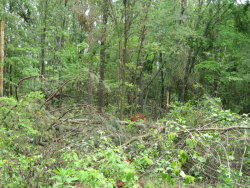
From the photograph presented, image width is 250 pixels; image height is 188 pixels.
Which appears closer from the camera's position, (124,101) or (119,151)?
(119,151)

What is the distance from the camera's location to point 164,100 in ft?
55.7

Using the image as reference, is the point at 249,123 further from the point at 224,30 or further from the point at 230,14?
the point at 230,14

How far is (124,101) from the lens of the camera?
10633 millimetres

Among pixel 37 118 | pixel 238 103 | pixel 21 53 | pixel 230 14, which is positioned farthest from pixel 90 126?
pixel 238 103

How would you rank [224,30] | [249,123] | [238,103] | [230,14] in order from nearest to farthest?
[249,123] < [224,30] < [230,14] < [238,103]

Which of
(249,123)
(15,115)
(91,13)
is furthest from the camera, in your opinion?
(91,13)

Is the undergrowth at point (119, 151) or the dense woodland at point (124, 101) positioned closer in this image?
the undergrowth at point (119, 151)

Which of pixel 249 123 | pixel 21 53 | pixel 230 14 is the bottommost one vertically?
pixel 249 123

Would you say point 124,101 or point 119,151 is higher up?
point 119,151

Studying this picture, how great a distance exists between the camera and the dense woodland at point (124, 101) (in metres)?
3.02

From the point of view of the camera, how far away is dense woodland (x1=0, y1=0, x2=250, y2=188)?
302 cm

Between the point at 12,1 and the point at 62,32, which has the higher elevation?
the point at 12,1

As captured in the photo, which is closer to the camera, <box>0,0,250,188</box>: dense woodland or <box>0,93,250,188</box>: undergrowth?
<box>0,93,250,188</box>: undergrowth

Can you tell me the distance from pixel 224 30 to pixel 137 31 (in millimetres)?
4423
